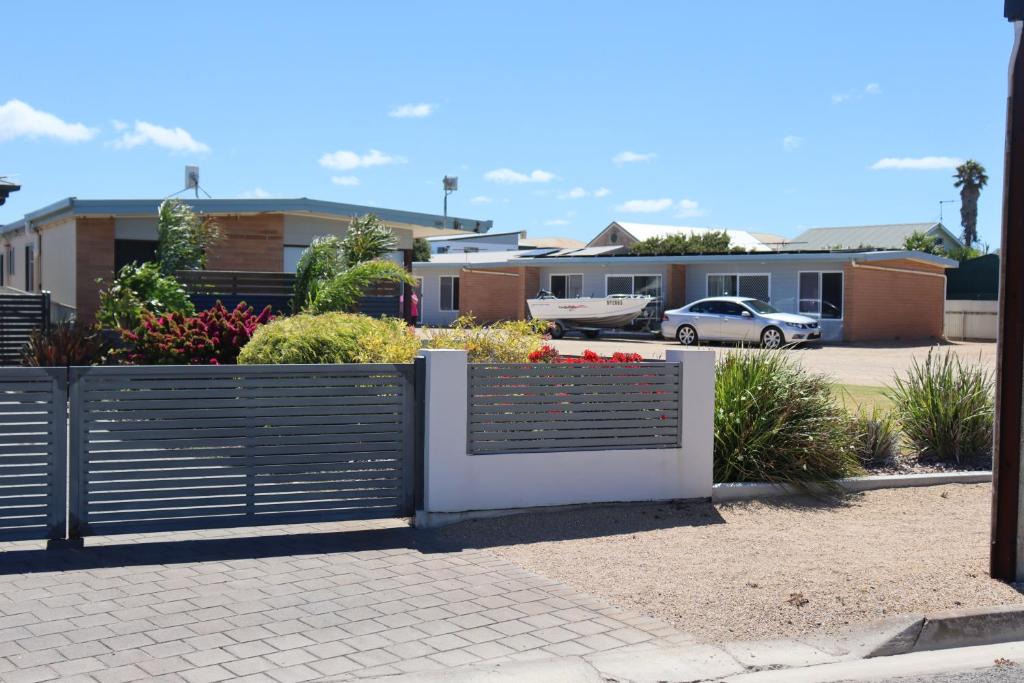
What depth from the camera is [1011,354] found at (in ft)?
21.5

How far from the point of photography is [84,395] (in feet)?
23.0

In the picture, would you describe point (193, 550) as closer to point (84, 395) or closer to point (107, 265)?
point (84, 395)

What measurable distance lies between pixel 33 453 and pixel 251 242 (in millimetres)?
13750

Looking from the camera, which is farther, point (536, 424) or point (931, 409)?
point (931, 409)

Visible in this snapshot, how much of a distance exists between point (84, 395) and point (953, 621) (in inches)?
216

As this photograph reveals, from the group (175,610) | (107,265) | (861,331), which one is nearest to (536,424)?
(175,610)

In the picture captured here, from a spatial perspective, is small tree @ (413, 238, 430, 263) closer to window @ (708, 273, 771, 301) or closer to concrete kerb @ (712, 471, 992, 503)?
window @ (708, 273, 771, 301)

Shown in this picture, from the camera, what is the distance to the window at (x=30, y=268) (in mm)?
25609

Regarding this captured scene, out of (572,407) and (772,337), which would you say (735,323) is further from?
(572,407)

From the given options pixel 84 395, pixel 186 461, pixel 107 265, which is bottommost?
pixel 186 461

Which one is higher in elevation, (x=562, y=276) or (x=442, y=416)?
(x=562, y=276)

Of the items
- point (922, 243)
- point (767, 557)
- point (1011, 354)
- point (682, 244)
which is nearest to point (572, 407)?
point (767, 557)

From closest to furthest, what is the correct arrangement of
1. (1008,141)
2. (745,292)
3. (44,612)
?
(44,612) < (1008,141) < (745,292)

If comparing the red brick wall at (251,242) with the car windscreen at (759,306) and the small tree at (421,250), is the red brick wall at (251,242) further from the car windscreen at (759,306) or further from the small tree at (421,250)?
the small tree at (421,250)
